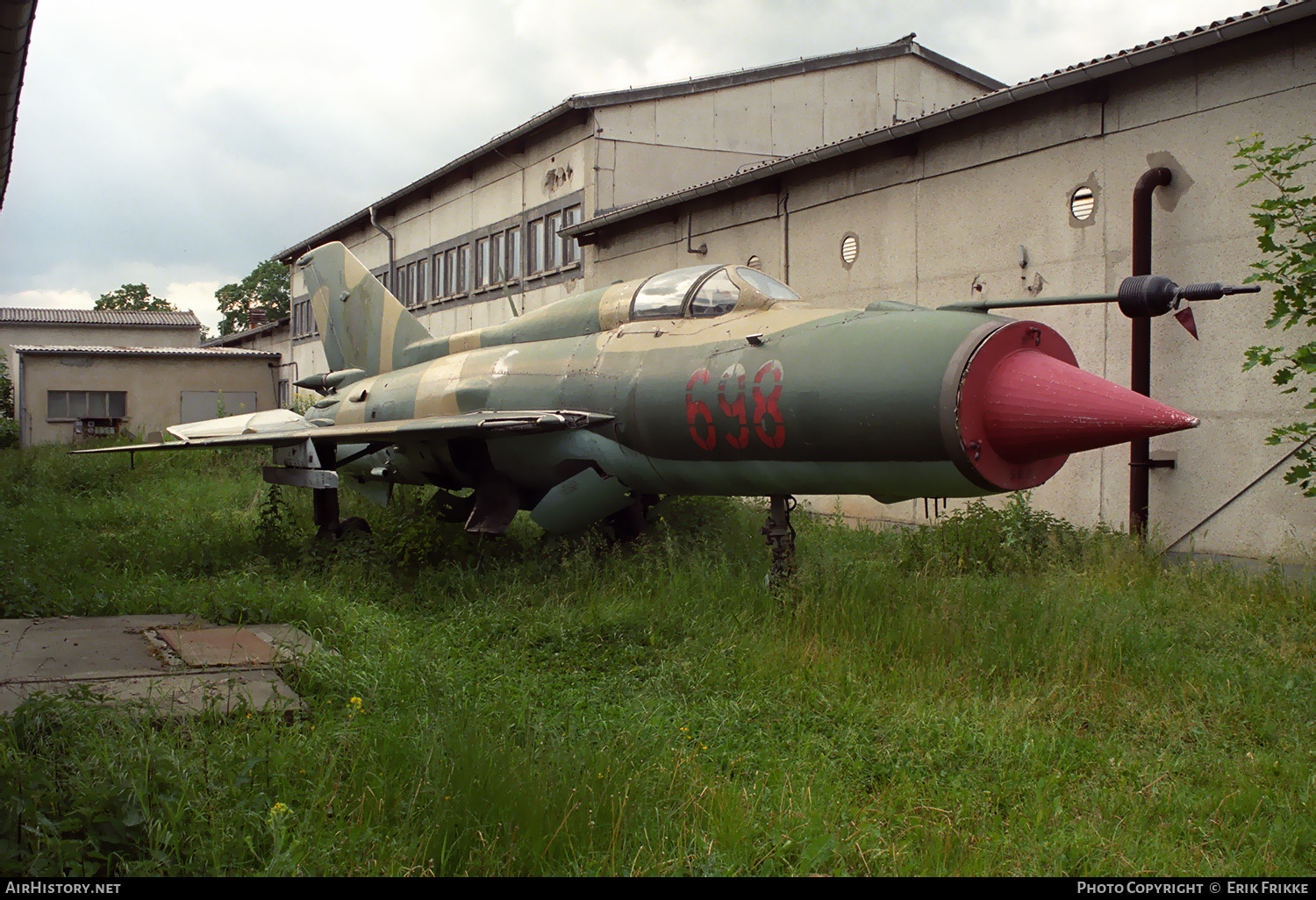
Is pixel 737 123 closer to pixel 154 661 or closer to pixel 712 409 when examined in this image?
pixel 712 409

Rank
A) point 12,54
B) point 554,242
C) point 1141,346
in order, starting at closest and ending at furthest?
point 12,54
point 1141,346
point 554,242

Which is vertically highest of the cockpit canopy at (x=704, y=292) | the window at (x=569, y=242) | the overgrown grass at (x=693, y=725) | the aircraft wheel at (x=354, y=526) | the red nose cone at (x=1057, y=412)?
the window at (x=569, y=242)

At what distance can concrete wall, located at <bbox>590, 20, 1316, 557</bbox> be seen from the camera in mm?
8906

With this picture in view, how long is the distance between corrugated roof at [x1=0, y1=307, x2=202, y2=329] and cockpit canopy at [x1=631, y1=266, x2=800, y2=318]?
1999 inches

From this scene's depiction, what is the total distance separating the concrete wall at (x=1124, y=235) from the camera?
8.91 meters

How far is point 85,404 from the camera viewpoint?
30016mm

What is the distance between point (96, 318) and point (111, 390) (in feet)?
75.6

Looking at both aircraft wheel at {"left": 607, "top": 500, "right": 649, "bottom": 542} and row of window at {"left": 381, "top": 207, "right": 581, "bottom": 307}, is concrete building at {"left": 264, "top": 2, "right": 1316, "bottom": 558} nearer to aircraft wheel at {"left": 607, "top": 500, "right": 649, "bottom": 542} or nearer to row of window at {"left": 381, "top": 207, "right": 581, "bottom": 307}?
row of window at {"left": 381, "top": 207, "right": 581, "bottom": 307}

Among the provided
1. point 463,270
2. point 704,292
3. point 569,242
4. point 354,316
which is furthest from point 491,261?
point 704,292

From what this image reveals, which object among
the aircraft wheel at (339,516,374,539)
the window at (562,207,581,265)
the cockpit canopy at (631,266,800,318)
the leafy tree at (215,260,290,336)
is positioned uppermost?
the leafy tree at (215,260,290,336)

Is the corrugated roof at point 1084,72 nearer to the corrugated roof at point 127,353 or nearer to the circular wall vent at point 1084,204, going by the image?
the circular wall vent at point 1084,204

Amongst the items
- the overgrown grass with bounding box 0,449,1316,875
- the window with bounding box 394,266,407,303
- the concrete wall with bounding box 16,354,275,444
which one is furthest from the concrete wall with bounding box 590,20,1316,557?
the concrete wall with bounding box 16,354,275,444

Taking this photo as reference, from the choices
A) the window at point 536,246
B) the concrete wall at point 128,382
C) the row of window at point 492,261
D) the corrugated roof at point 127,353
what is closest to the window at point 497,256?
the row of window at point 492,261

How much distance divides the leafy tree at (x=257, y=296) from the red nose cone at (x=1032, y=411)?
73511mm
